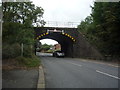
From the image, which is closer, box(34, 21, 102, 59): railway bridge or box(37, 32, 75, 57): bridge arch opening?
box(34, 21, 102, 59): railway bridge

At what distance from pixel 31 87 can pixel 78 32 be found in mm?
30889

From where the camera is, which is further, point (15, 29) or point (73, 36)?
point (73, 36)

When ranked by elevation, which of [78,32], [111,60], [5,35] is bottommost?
[111,60]

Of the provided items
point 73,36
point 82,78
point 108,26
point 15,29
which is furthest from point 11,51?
point 73,36

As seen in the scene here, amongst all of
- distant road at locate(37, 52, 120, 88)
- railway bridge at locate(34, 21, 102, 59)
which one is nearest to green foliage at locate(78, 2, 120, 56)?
railway bridge at locate(34, 21, 102, 59)

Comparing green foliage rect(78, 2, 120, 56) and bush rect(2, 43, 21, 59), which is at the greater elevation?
green foliage rect(78, 2, 120, 56)

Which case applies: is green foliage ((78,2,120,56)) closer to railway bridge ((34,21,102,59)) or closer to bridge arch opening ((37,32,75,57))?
railway bridge ((34,21,102,59))

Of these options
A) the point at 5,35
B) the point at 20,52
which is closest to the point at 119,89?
the point at 5,35

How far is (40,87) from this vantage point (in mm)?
6148

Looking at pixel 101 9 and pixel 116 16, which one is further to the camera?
pixel 101 9

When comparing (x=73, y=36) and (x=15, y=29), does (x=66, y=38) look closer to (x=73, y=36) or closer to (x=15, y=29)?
(x=73, y=36)

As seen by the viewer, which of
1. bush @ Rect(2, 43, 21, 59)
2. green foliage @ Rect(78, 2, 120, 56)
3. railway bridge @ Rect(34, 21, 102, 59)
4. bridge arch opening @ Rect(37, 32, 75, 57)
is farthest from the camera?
bridge arch opening @ Rect(37, 32, 75, 57)

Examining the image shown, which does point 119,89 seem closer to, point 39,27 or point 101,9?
point 101,9

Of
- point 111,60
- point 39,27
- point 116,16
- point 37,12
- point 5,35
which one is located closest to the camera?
point 5,35
